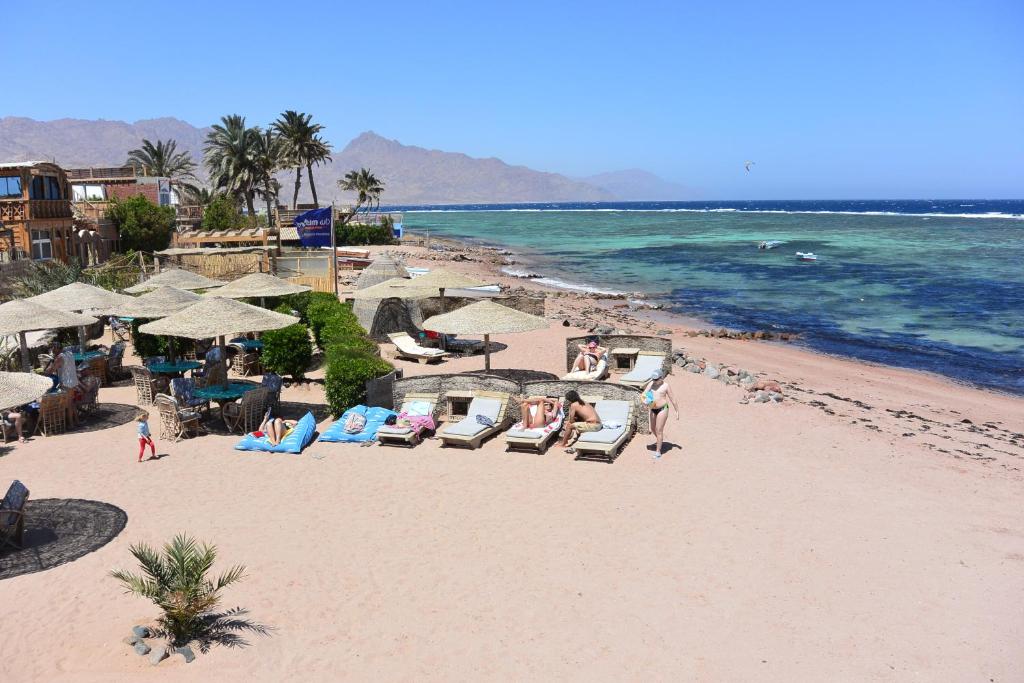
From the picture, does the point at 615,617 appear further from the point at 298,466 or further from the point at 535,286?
the point at 535,286

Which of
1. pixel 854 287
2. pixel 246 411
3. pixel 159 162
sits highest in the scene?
pixel 159 162

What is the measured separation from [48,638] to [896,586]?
7.27m

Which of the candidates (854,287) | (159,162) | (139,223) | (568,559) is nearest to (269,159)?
(159,162)

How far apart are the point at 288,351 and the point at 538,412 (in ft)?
19.0

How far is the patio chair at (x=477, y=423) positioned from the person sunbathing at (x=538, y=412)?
469mm

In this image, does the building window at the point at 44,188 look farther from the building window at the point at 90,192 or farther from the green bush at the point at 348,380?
the green bush at the point at 348,380

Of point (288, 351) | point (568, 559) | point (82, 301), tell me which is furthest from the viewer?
point (288, 351)

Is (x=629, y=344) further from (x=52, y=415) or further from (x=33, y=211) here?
(x=33, y=211)

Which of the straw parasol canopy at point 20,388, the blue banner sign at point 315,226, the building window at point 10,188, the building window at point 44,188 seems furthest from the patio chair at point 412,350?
the building window at point 10,188

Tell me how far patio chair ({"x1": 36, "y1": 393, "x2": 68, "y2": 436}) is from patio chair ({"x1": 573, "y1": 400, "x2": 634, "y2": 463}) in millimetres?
7623

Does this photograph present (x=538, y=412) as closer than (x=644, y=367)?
Yes

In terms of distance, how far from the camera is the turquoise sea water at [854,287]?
2310 centimetres

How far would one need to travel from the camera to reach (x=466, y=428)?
10984 millimetres

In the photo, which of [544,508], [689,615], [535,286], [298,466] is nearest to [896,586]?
[689,615]
